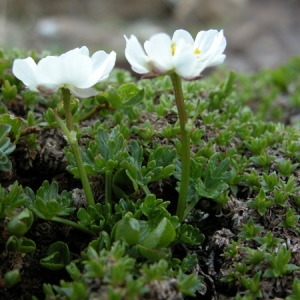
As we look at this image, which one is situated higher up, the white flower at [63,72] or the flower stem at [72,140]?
the white flower at [63,72]

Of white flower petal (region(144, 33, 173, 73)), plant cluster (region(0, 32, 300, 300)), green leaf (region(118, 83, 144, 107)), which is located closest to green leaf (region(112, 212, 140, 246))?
plant cluster (region(0, 32, 300, 300))

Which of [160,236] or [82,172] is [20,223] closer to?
[82,172]

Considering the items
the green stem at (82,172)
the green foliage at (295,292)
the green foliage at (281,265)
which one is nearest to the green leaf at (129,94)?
the green stem at (82,172)

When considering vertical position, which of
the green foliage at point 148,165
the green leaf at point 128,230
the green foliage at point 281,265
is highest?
the green foliage at point 148,165

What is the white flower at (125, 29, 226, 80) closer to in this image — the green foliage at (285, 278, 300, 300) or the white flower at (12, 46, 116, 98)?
the white flower at (12, 46, 116, 98)

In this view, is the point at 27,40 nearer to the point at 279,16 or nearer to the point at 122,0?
the point at 122,0

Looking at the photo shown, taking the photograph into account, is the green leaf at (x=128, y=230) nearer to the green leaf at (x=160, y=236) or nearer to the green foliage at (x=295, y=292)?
the green leaf at (x=160, y=236)

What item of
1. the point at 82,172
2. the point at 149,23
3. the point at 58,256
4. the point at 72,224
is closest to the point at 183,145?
the point at 82,172

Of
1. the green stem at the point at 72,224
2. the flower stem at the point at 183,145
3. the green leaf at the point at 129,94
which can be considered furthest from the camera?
the green leaf at the point at 129,94
